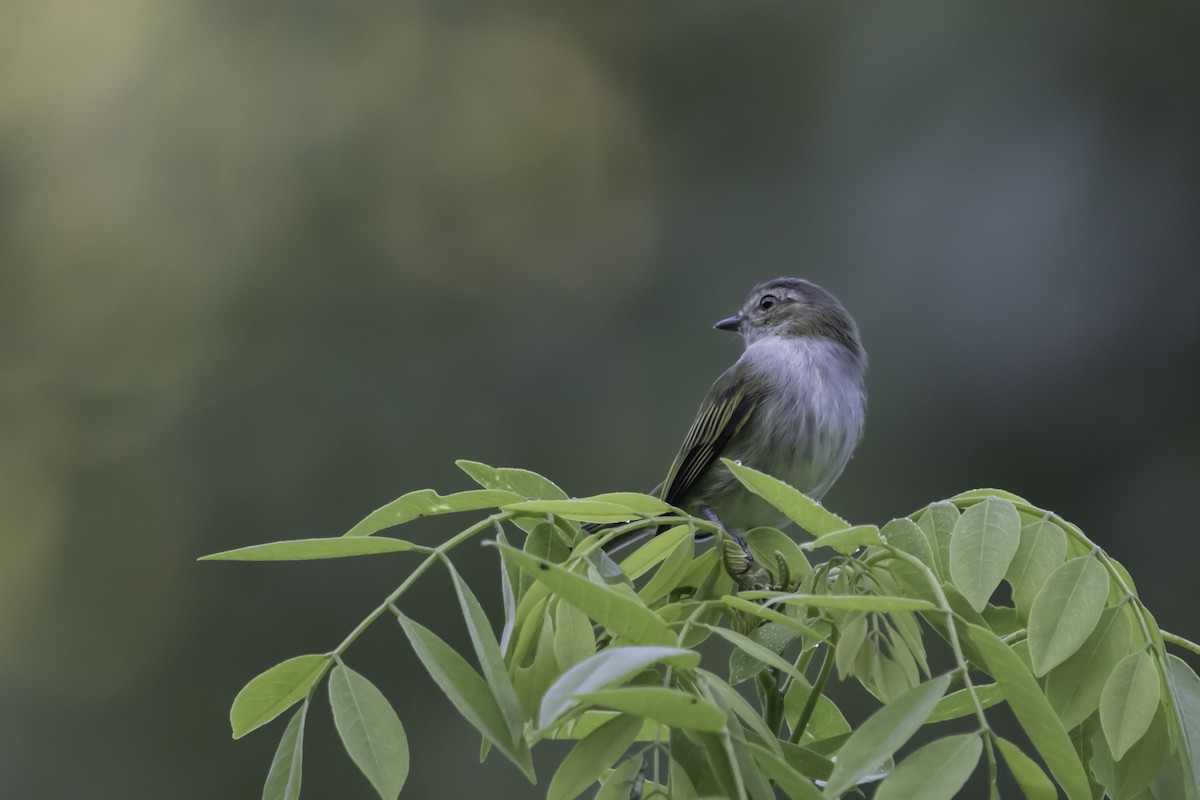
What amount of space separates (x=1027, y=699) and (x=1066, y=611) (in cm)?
19

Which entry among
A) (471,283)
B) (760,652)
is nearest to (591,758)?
(760,652)

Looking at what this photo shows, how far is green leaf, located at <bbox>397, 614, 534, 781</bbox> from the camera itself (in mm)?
1083

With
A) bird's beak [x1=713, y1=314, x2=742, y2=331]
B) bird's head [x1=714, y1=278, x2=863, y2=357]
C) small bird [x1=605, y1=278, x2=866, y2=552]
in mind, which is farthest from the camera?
bird's beak [x1=713, y1=314, x2=742, y2=331]

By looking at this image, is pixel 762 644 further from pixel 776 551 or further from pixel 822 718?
pixel 822 718

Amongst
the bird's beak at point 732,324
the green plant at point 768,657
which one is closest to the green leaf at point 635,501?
the green plant at point 768,657

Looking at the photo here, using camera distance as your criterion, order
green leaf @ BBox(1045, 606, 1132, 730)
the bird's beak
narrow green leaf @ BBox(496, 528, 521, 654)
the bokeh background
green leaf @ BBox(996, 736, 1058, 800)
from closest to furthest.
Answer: green leaf @ BBox(996, 736, 1058, 800), narrow green leaf @ BBox(496, 528, 521, 654), green leaf @ BBox(1045, 606, 1132, 730), the bird's beak, the bokeh background

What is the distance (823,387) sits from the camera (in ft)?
12.7

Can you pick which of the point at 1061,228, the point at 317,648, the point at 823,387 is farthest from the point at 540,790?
the point at 1061,228

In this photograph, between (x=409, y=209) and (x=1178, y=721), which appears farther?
(x=409, y=209)

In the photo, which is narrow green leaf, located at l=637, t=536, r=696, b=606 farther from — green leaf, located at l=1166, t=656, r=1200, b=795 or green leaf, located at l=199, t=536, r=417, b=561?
green leaf, located at l=1166, t=656, r=1200, b=795

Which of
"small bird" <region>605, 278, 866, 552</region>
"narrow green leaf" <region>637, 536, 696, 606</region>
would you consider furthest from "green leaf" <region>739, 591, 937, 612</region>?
"small bird" <region>605, 278, 866, 552</region>

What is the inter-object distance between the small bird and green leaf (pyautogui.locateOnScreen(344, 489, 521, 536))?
2125 mm

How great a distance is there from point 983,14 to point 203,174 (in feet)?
16.3

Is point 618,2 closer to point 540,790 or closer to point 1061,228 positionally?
point 1061,228
